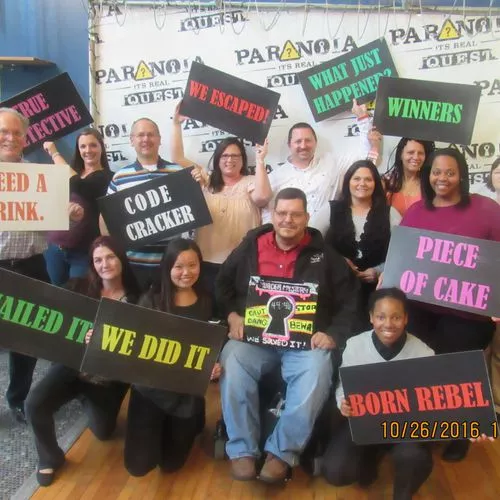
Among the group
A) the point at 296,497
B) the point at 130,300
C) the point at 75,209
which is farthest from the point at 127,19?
the point at 296,497

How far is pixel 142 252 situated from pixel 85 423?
89 centimetres

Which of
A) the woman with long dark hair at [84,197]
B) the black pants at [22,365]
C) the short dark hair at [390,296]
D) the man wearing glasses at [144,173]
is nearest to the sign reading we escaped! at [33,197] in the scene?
the black pants at [22,365]

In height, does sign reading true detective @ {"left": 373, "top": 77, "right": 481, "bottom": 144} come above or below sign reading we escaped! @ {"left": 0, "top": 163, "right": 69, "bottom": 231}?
above

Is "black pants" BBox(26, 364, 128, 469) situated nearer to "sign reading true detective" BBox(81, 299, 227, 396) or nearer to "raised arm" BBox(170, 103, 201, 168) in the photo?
"sign reading true detective" BBox(81, 299, 227, 396)

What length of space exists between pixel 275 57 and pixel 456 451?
2317mm

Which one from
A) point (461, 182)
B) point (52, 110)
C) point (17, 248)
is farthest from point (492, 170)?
point (52, 110)

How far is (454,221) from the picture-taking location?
204cm

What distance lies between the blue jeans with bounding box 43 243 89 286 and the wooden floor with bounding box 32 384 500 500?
2.81 feet

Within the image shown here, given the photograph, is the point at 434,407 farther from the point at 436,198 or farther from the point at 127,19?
the point at 127,19

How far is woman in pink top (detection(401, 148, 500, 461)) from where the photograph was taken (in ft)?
6.60

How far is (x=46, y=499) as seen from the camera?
1.79 metres

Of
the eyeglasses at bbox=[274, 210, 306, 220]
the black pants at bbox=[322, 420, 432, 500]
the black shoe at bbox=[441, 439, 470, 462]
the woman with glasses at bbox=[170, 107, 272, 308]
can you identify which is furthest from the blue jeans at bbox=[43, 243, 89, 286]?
the black shoe at bbox=[441, 439, 470, 462]

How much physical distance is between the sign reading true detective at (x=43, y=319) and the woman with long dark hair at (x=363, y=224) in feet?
3.88
